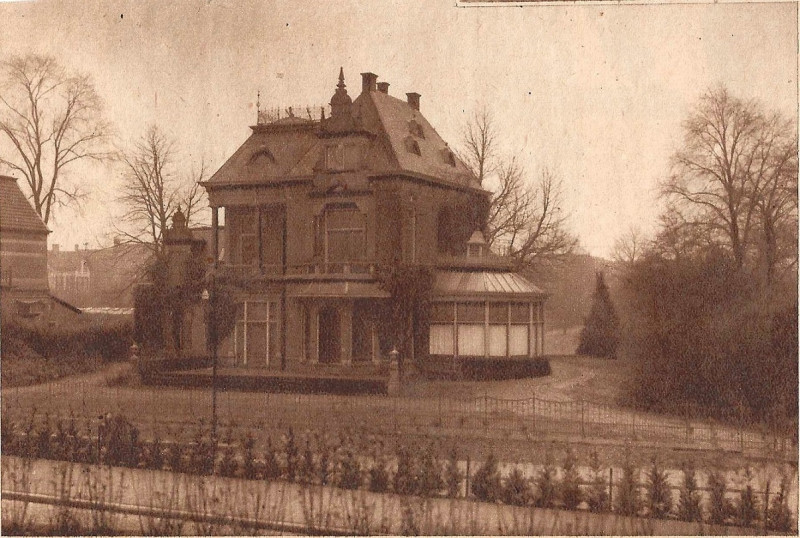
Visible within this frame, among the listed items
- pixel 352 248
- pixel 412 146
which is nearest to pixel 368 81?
pixel 412 146

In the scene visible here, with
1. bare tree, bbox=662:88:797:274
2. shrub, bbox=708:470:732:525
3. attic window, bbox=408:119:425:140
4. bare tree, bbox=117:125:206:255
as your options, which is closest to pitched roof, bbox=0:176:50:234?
bare tree, bbox=117:125:206:255

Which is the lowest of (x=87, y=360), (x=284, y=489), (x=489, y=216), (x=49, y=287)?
(x=284, y=489)

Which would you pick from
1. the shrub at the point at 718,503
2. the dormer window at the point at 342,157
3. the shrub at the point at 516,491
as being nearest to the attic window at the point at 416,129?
the dormer window at the point at 342,157

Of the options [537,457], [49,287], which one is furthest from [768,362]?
[49,287]

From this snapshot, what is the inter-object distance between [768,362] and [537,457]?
323 cm

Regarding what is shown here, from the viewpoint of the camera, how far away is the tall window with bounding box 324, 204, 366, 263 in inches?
658

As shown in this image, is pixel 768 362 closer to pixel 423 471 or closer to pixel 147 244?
pixel 423 471

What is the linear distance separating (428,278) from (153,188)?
537 cm

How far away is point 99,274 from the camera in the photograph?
13.9 meters

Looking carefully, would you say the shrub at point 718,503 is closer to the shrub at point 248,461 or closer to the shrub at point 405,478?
the shrub at point 405,478

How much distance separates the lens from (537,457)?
1042cm

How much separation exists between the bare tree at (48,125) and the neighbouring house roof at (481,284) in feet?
22.2

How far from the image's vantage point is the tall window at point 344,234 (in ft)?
54.8

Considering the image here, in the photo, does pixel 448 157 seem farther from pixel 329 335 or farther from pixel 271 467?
pixel 271 467
